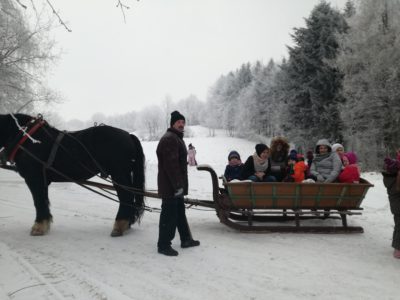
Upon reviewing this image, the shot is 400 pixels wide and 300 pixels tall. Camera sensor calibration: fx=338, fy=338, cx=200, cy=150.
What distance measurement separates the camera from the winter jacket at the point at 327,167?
18.2ft

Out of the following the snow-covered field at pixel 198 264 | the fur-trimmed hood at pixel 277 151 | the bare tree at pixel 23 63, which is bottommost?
the snow-covered field at pixel 198 264

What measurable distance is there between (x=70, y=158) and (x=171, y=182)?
6.92 ft

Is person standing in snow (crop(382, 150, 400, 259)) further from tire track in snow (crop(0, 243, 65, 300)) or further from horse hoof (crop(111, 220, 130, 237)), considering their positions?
tire track in snow (crop(0, 243, 65, 300))

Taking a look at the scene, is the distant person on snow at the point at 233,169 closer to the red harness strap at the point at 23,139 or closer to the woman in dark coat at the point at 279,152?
the woman in dark coat at the point at 279,152

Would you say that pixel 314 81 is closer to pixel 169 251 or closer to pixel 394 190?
pixel 394 190

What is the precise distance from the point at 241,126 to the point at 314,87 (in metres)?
30.6

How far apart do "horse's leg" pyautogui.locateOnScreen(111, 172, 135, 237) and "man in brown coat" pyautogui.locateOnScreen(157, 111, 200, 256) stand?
1034 millimetres

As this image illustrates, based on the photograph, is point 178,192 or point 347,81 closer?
point 178,192

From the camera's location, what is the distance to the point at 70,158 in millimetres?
5570

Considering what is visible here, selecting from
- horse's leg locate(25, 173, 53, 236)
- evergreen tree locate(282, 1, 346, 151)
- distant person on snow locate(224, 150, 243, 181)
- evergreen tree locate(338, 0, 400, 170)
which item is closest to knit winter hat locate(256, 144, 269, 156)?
distant person on snow locate(224, 150, 243, 181)

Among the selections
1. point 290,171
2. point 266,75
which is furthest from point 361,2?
point 266,75

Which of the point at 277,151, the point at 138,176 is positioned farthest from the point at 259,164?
the point at 138,176

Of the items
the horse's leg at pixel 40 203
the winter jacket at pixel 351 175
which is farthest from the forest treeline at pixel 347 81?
the horse's leg at pixel 40 203

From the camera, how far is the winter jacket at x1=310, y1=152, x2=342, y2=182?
5.55m
